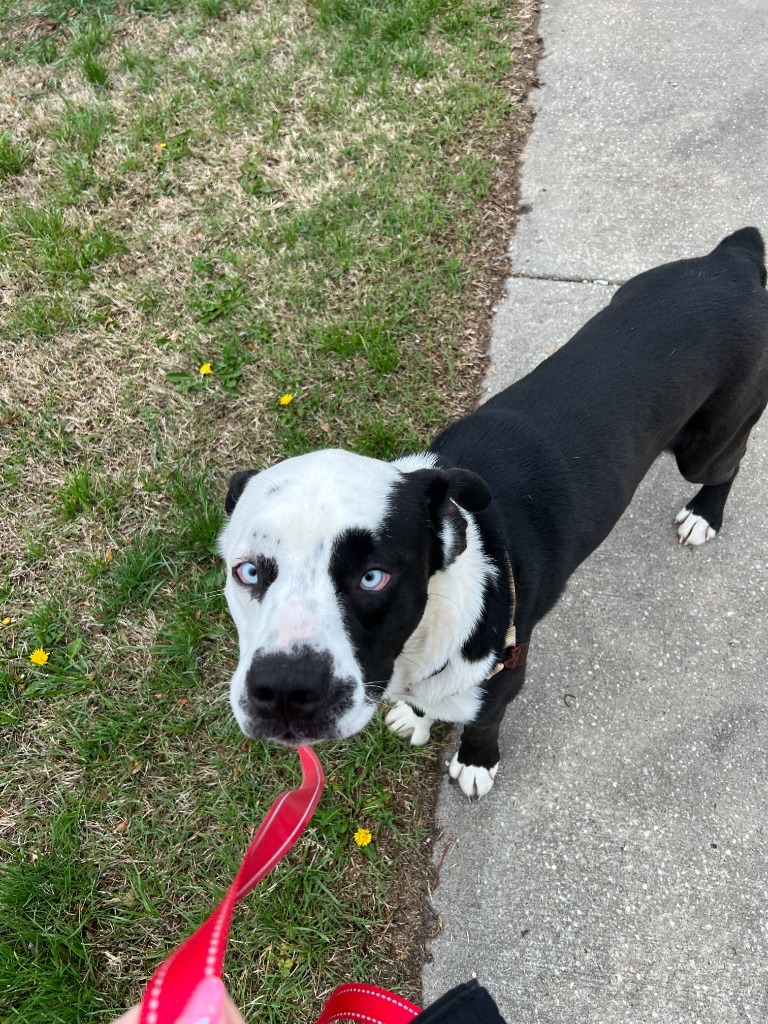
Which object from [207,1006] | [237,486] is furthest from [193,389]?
[207,1006]

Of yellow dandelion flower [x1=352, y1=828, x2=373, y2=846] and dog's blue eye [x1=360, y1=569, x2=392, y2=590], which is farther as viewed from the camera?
yellow dandelion flower [x1=352, y1=828, x2=373, y2=846]

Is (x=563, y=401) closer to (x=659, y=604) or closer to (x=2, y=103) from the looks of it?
(x=659, y=604)

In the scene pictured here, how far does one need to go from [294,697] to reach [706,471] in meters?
2.06

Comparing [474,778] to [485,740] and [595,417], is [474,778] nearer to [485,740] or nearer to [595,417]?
[485,740]

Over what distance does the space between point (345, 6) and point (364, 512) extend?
471cm

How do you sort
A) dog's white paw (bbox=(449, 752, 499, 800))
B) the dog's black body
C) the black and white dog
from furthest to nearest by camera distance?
dog's white paw (bbox=(449, 752, 499, 800)), the dog's black body, the black and white dog

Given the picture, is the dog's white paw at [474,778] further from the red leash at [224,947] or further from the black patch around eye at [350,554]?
the black patch around eye at [350,554]

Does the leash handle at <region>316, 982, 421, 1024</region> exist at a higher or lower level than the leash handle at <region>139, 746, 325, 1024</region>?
lower

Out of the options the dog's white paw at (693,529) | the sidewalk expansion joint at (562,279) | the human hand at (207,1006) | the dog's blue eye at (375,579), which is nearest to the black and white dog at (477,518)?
the dog's blue eye at (375,579)

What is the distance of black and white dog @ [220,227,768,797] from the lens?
5.53 ft

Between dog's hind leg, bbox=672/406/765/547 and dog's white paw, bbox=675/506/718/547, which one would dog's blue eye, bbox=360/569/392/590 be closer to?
dog's hind leg, bbox=672/406/765/547

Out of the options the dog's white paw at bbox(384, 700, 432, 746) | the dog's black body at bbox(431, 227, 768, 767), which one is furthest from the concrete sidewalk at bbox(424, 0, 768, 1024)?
the dog's black body at bbox(431, 227, 768, 767)

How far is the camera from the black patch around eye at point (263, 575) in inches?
69.4

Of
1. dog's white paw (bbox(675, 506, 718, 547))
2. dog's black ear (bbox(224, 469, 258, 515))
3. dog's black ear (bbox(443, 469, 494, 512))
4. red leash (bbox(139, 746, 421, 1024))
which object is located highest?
dog's black ear (bbox(443, 469, 494, 512))
